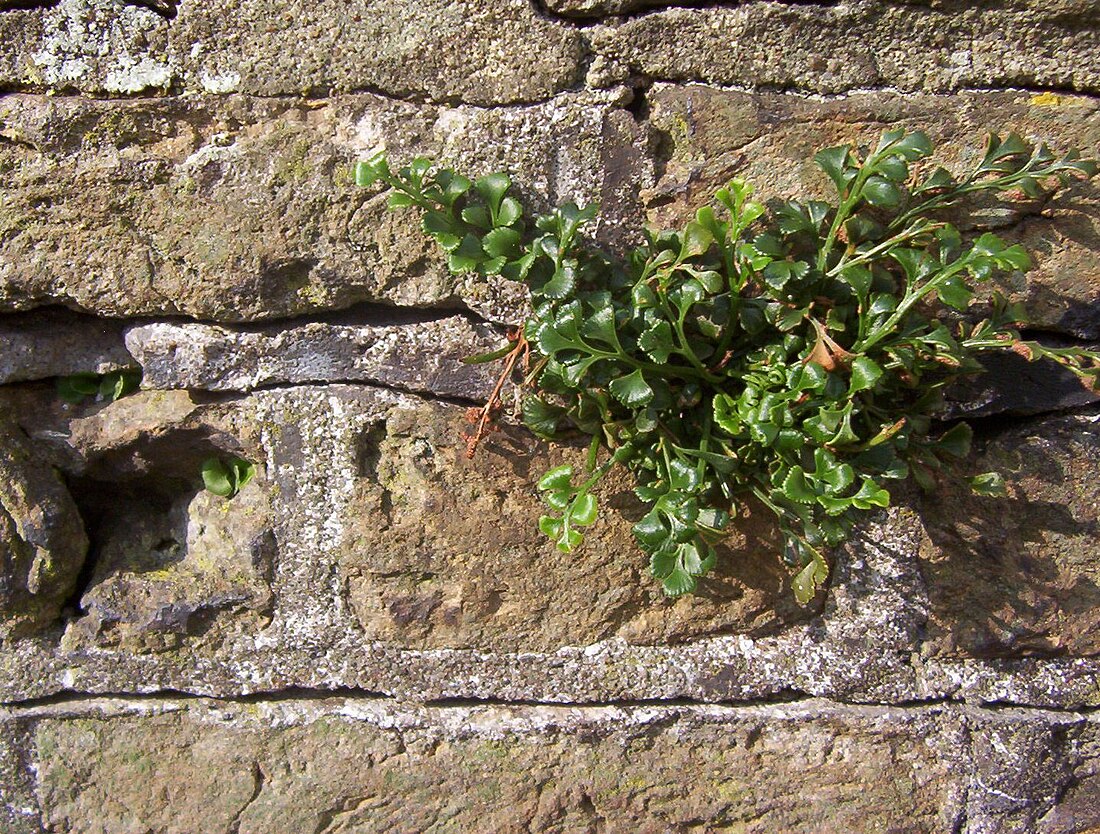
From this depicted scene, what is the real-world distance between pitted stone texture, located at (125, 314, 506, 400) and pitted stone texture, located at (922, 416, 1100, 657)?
30.4 inches

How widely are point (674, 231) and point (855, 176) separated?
26cm

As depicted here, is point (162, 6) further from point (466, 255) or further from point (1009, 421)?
point (1009, 421)

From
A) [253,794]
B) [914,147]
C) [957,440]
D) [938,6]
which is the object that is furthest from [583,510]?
[938,6]

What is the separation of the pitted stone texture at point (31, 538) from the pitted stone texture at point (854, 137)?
3.56 ft

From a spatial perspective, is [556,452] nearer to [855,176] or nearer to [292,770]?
[855,176]

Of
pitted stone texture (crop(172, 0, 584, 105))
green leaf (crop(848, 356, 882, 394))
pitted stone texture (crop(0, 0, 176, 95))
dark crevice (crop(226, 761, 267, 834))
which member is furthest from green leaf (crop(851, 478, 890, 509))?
pitted stone texture (crop(0, 0, 176, 95))

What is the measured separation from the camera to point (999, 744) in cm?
142

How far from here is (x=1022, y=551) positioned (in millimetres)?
1382

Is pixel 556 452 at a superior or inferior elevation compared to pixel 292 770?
superior

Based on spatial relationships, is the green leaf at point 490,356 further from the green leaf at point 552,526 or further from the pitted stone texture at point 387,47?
the pitted stone texture at point 387,47

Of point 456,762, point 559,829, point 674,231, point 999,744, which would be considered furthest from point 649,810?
point 674,231

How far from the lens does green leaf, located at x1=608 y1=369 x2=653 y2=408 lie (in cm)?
116

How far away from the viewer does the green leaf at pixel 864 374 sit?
3.70 ft

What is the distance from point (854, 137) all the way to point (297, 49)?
84 cm
